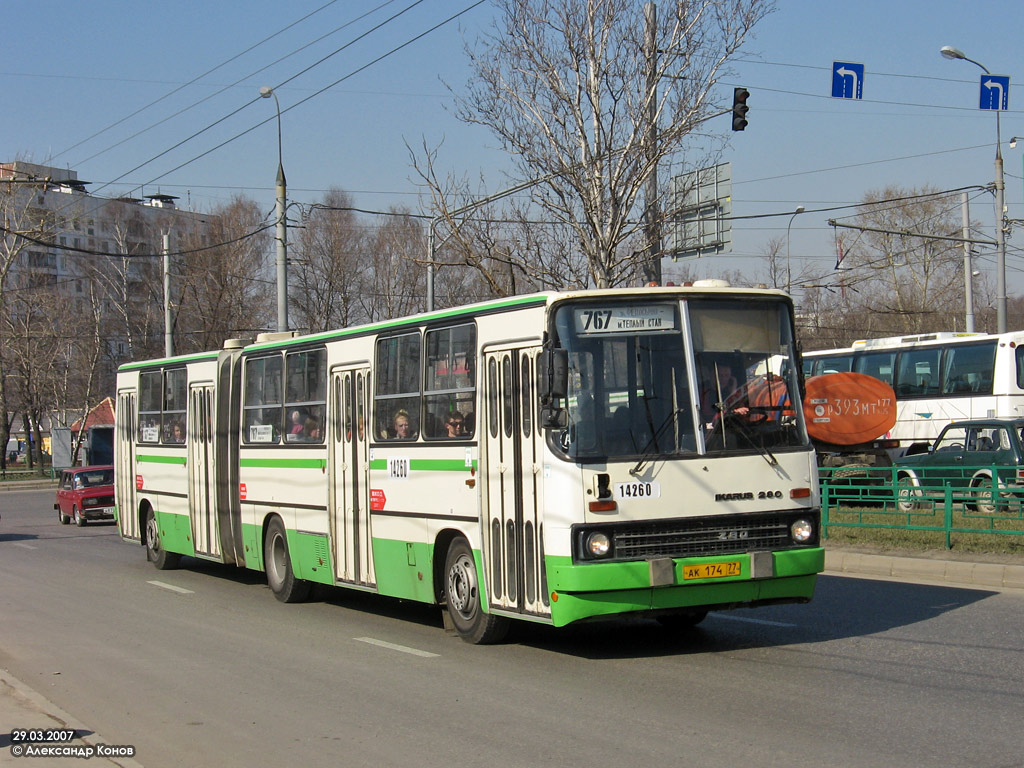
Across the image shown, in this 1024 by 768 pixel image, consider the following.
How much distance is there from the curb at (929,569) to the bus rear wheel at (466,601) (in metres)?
6.55

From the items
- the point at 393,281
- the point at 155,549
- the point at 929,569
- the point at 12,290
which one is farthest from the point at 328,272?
the point at 929,569

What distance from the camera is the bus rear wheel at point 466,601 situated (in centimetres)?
1048

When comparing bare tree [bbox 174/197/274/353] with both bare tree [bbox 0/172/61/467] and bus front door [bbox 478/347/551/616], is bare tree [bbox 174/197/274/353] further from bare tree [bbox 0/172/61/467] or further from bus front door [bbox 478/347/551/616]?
bus front door [bbox 478/347/551/616]

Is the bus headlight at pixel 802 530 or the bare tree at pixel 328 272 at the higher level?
the bare tree at pixel 328 272

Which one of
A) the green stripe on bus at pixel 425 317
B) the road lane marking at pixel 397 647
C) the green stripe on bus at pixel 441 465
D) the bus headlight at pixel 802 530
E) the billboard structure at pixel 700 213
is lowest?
the road lane marking at pixel 397 647

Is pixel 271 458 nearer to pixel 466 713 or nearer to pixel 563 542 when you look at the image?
pixel 563 542

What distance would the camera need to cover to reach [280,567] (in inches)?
583

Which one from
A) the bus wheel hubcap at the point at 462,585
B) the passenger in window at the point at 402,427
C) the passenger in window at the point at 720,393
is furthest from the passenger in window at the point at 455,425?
the passenger in window at the point at 720,393

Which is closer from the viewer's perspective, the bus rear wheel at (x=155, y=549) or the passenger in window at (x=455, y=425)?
the passenger in window at (x=455, y=425)

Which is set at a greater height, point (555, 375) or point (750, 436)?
point (555, 375)

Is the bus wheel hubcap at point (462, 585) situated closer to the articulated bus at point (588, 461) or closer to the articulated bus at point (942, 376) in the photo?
the articulated bus at point (588, 461)

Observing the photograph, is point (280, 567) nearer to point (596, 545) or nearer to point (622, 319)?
point (596, 545)

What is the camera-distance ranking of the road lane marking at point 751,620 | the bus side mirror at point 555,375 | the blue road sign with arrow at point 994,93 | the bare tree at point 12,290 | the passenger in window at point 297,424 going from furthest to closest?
the bare tree at point 12,290
the blue road sign with arrow at point 994,93
the passenger in window at point 297,424
the road lane marking at point 751,620
the bus side mirror at point 555,375

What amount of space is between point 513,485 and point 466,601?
1.49 m
